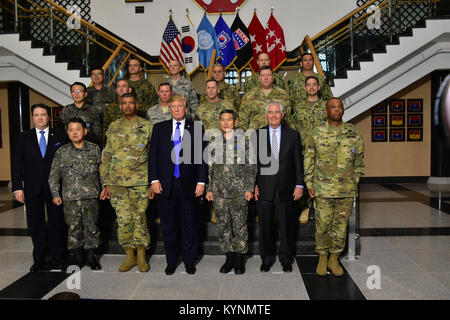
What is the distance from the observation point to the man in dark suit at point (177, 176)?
3637 mm

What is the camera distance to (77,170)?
3730 millimetres

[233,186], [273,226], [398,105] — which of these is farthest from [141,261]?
[398,105]

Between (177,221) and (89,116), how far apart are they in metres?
1.60

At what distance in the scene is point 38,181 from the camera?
3.74m

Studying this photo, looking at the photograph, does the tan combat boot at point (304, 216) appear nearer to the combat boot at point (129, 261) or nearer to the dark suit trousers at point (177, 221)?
the dark suit trousers at point (177, 221)

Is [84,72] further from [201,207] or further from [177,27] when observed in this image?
[201,207]

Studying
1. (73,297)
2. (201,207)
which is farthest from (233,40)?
(73,297)

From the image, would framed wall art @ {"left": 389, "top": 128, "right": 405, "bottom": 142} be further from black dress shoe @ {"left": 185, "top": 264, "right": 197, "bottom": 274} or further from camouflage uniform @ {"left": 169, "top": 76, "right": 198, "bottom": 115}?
black dress shoe @ {"left": 185, "top": 264, "right": 197, "bottom": 274}

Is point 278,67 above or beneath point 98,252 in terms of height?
above

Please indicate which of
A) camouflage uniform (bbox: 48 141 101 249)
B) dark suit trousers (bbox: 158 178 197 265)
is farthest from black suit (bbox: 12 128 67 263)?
dark suit trousers (bbox: 158 178 197 265)

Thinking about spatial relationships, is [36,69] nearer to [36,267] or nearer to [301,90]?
[36,267]

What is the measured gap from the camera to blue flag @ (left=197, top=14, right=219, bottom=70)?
7914mm

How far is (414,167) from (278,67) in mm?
4026

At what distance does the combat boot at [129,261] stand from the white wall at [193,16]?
19.8ft
